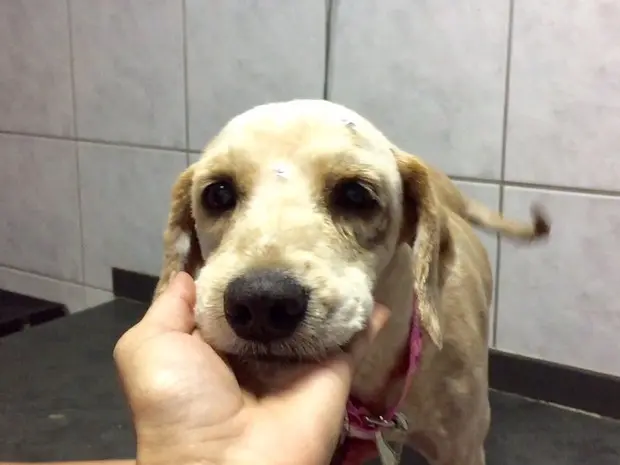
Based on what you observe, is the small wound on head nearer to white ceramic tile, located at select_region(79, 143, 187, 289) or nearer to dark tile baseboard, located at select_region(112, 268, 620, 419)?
dark tile baseboard, located at select_region(112, 268, 620, 419)

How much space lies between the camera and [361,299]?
67cm

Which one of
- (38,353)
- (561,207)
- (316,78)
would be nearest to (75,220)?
(38,353)

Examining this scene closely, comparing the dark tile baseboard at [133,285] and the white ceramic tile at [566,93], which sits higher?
the white ceramic tile at [566,93]

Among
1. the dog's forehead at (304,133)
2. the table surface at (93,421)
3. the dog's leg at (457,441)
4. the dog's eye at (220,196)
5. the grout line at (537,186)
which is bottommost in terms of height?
the table surface at (93,421)

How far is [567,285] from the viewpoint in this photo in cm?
121

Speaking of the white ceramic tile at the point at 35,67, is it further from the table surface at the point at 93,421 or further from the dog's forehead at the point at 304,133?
the dog's forehead at the point at 304,133

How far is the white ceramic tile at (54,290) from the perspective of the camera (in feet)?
6.16

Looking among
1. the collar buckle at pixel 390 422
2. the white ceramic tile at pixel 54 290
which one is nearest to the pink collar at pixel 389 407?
the collar buckle at pixel 390 422

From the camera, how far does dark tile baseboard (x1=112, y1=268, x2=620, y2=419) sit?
1.21 m

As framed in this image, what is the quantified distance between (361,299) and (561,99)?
2.15ft

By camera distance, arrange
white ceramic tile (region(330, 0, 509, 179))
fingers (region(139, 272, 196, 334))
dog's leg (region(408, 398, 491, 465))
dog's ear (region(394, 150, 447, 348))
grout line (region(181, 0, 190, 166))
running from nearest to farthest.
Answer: fingers (region(139, 272, 196, 334)) → dog's ear (region(394, 150, 447, 348)) → dog's leg (region(408, 398, 491, 465)) → white ceramic tile (region(330, 0, 509, 179)) → grout line (region(181, 0, 190, 166))

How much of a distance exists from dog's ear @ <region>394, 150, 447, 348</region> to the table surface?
0.45 metres

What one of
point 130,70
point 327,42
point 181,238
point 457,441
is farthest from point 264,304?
point 130,70

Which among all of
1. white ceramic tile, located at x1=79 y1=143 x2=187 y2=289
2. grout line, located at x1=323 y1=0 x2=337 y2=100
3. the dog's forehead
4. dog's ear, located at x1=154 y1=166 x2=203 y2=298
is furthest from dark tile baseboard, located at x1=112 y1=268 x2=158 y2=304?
the dog's forehead
